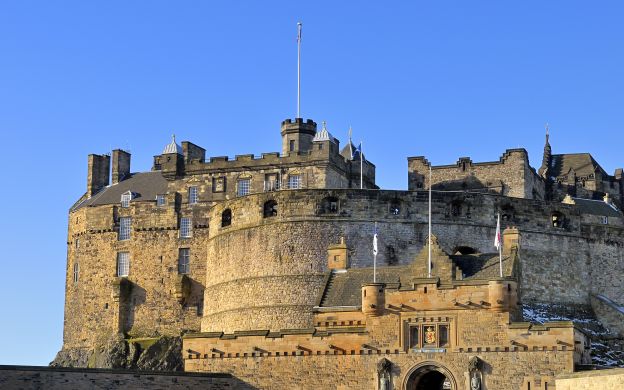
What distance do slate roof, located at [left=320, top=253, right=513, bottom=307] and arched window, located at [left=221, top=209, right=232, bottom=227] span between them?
46.3ft

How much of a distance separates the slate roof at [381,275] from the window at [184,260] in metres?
19.2

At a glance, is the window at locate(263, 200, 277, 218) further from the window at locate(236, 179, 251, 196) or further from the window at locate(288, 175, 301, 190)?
the window at locate(236, 179, 251, 196)

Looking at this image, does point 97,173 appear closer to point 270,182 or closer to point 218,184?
point 218,184

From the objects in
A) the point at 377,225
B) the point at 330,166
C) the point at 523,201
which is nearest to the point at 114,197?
the point at 330,166

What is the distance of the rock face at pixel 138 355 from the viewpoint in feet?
223

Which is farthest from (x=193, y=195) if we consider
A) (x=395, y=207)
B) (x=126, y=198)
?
(x=395, y=207)

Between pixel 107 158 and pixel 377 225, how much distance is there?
26990 mm

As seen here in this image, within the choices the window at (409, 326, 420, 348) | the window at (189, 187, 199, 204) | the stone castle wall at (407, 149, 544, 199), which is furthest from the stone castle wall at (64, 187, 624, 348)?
the window at (409, 326, 420, 348)

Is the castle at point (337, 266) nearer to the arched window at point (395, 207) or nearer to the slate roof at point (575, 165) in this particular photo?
the arched window at point (395, 207)

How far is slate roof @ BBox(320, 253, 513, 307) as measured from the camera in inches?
2000

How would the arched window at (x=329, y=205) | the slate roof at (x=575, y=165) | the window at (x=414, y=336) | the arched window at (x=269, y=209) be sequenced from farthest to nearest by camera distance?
1. the slate roof at (x=575, y=165)
2. the arched window at (x=269, y=209)
3. the arched window at (x=329, y=205)
4. the window at (x=414, y=336)

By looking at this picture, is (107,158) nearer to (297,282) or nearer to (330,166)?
(330,166)

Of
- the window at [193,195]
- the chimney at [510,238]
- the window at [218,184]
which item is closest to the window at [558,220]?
the chimney at [510,238]

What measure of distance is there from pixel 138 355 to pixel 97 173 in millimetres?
16936
